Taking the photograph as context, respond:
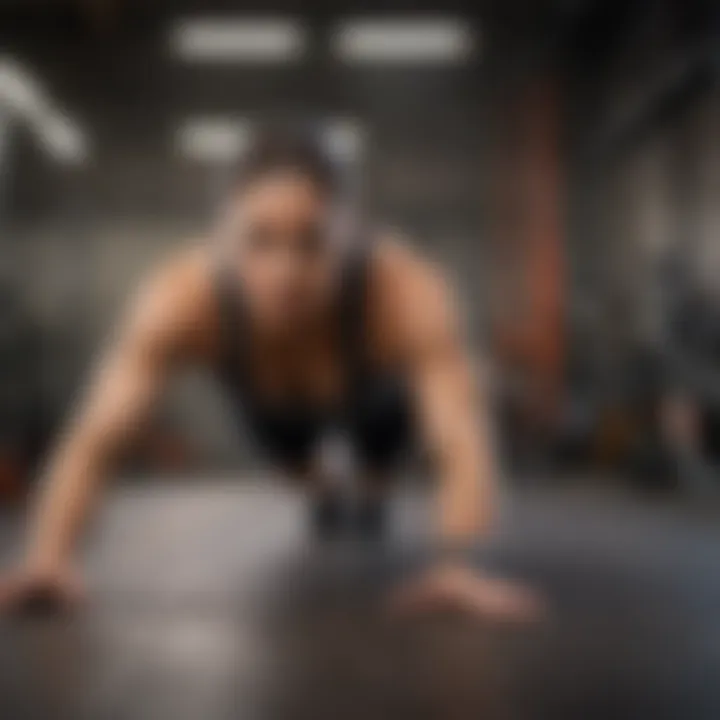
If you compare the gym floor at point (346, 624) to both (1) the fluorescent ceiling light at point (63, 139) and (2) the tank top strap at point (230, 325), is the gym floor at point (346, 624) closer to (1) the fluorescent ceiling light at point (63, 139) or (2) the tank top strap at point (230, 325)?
(2) the tank top strap at point (230, 325)

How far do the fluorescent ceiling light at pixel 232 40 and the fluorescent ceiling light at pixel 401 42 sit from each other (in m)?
0.03

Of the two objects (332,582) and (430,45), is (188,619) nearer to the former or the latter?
(332,582)

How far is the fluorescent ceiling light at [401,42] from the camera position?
70 cm


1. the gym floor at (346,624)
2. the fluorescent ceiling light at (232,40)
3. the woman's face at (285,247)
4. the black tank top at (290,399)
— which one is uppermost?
the fluorescent ceiling light at (232,40)

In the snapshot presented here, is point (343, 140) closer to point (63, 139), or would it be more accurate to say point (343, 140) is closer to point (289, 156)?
point (289, 156)

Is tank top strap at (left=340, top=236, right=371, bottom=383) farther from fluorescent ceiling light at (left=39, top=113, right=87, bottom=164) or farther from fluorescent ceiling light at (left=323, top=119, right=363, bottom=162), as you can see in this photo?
fluorescent ceiling light at (left=39, top=113, right=87, bottom=164)

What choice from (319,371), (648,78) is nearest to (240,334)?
(319,371)

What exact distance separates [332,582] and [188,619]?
0.10 meters

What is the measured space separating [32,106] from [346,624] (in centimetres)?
38

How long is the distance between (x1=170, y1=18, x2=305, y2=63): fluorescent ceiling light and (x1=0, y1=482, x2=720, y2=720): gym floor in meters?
0.27

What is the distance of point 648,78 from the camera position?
2.26ft

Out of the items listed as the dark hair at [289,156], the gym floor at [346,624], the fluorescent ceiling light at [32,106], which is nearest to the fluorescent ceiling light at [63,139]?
the fluorescent ceiling light at [32,106]

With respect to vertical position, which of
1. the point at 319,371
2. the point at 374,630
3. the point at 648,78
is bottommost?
the point at 374,630

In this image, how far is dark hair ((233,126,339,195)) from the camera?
68 cm
